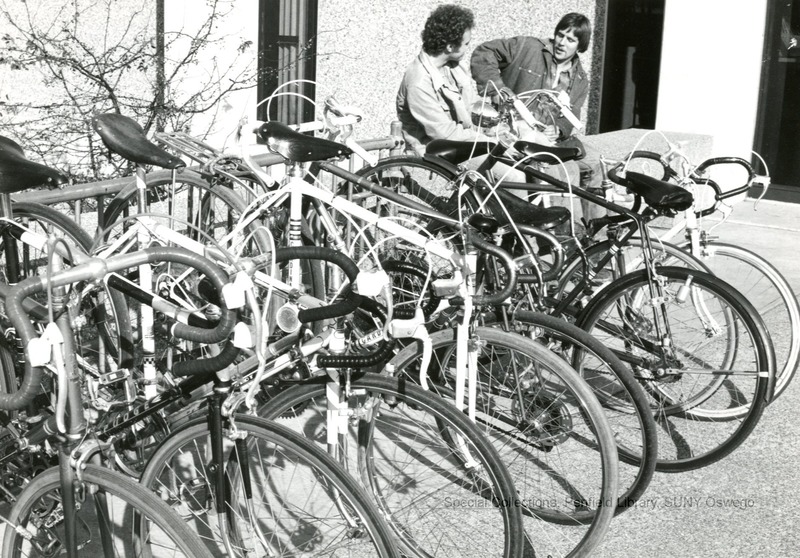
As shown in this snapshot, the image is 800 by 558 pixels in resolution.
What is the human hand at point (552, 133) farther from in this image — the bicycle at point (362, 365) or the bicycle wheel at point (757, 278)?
the bicycle at point (362, 365)

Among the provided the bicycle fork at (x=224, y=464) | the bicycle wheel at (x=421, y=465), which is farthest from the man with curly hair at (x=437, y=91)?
the bicycle fork at (x=224, y=464)

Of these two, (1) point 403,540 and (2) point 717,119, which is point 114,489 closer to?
(1) point 403,540

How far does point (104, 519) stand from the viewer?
2752mm

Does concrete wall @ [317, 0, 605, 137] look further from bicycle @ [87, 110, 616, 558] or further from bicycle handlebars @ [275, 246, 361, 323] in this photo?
bicycle handlebars @ [275, 246, 361, 323]

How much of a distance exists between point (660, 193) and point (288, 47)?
510 cm

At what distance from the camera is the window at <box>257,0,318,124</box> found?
8594 mm

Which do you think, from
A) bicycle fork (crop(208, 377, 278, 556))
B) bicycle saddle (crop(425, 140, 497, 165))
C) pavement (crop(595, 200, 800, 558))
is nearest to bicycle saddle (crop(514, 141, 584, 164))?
bicycle saddle (crop(425, 140, 497, 165))

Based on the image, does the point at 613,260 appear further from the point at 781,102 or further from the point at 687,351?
the point at 781,102

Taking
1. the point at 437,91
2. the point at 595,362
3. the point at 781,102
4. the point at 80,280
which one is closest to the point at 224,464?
the point at 80,280

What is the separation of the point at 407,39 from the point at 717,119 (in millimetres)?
2699

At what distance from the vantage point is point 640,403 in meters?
3.74

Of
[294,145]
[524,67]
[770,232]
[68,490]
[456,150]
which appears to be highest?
[524,67]

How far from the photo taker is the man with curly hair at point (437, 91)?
5934 mm

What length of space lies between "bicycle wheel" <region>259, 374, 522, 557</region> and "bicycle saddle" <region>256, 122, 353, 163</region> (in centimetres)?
84
